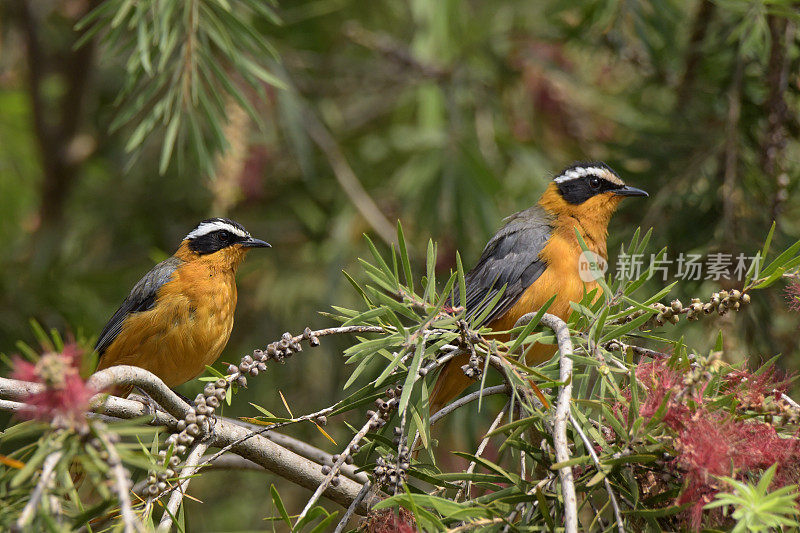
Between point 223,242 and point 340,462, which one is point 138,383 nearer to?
point 340,462

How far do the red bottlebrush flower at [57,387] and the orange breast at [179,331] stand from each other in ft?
10.2

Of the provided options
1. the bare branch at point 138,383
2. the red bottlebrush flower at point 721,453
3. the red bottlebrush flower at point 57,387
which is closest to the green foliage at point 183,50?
the bare branch at point 138,383

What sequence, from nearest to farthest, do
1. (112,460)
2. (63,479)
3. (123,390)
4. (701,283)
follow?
(112,460)
(63,479)
(701,283)
(123,390)

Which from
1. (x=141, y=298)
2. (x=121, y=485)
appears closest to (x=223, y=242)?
(x=141, y=298)

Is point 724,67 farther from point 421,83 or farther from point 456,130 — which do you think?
point 421,83

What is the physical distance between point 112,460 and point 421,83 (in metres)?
6.56

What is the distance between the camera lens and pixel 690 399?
189cm

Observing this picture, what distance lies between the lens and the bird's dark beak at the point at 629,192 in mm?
4844

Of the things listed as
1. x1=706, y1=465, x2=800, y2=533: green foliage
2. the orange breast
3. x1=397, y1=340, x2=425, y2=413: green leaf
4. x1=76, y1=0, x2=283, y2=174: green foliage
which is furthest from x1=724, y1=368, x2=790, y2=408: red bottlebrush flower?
the orange breast

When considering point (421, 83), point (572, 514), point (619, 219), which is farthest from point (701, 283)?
point (421, 83)

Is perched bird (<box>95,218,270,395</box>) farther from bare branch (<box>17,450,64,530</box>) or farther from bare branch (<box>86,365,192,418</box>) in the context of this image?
bare branch (<box>17,450,64,530</box>)

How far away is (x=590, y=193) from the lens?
5.23 metres

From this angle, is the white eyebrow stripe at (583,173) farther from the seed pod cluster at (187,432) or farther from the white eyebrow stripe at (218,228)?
the seed pod cluster at (187,432)

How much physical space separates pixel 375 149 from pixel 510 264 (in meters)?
3.62
